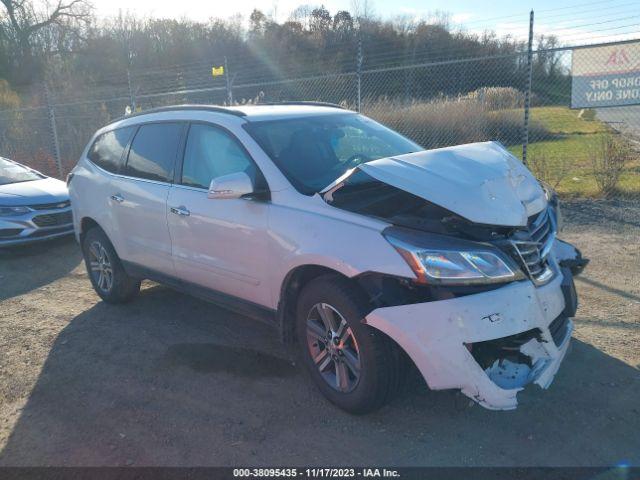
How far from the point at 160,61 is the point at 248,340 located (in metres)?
33.2

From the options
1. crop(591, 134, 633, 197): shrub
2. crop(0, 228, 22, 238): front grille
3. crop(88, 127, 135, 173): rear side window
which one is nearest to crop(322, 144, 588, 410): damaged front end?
crop(88, 127, 135, 173): rear side window

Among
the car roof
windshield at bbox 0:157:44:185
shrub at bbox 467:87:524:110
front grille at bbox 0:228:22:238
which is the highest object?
the car roof

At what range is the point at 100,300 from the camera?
5867 mm

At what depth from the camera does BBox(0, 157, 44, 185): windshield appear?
8648 mm

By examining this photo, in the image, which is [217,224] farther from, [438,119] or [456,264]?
[438,119]

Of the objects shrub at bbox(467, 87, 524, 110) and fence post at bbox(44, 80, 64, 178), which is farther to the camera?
shrub at bbox(467, 87, 524, 110)

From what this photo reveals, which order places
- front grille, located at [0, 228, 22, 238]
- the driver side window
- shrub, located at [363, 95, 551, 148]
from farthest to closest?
shrub, located at [363, 95, 551, 148]
front grille, located at [0, 228, 22, 238]
the driver side window

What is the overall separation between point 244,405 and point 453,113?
34.5ft

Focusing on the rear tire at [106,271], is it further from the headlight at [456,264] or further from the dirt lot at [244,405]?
the headlight at [456,264]

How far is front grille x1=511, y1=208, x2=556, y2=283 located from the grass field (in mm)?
5872

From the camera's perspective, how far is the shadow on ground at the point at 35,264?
6566 millimetres

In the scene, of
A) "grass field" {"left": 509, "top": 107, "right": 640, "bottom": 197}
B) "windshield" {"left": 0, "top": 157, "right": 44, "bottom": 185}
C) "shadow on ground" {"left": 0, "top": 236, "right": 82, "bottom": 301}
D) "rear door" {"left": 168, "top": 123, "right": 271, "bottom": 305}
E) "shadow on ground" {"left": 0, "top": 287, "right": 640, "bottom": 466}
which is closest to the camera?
"shadow on ground" {"left": 0, "top": 287, "right": 640, "bottom": 466}

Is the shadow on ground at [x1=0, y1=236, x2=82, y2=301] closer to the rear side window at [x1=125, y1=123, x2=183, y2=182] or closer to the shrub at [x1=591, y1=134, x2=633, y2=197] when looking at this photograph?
the rear side window at [x1=125, y1=123, x2=183, y2=182]

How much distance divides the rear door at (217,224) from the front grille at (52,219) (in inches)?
173
